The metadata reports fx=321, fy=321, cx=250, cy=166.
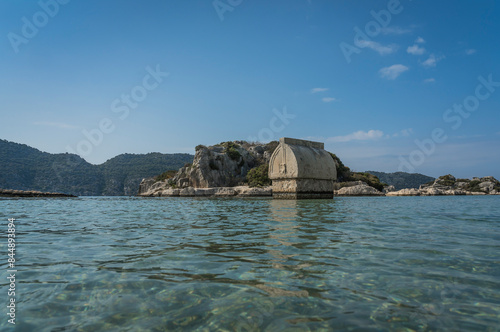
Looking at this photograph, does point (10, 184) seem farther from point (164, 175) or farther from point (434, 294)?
point (434, 294)

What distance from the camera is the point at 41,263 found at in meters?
5.07

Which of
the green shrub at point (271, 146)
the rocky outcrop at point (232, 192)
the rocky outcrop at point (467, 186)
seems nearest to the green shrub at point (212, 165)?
the rocky outcrop at point (232, 192)

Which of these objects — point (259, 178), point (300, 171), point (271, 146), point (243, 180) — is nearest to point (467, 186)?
point (271, 146)

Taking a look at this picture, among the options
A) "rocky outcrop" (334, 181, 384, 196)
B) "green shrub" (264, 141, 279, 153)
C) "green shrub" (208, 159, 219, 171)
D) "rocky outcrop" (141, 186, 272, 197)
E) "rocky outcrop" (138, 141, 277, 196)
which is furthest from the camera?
"green shrub" (264, 141, 279, 153)

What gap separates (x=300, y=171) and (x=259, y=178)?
34524 millimetres

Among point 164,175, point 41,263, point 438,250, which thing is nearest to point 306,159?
point 438,250

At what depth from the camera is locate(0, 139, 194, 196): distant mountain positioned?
88.0 meters

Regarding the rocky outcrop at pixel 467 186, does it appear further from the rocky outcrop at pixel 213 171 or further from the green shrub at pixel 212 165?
the green shrub at pixel 212 165

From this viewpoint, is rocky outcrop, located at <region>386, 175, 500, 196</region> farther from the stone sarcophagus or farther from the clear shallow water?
the clear shallow water

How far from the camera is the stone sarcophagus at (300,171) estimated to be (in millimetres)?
32031

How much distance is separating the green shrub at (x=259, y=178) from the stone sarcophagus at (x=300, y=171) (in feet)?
98.4

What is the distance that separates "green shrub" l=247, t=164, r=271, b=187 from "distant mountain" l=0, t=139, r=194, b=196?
6157 cm

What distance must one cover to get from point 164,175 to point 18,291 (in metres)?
87.7

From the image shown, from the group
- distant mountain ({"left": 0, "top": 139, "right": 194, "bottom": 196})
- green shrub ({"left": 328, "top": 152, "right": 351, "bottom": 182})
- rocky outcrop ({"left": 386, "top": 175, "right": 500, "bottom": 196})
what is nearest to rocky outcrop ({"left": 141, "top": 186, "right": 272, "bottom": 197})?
green shrub ({"left": 328, "top": 152, "right": 351, "bottom": 182})
